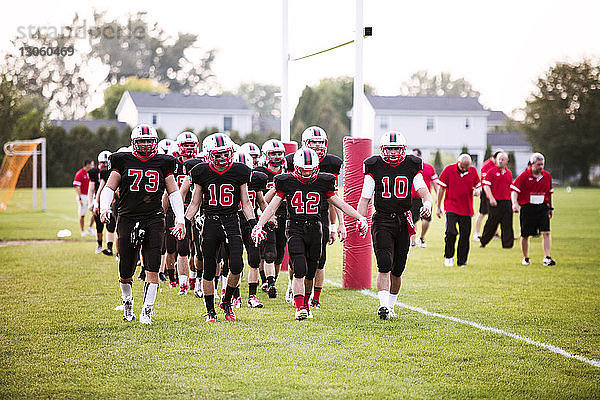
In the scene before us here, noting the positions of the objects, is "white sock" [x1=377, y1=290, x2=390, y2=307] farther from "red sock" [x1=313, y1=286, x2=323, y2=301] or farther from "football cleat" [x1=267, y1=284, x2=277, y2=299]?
"football cleat" [x1=267, y1=284, x2=277, y2=299]

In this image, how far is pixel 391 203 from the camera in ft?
25.1

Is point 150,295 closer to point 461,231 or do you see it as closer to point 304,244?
point 304,244

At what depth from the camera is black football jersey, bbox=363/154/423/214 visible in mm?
7652

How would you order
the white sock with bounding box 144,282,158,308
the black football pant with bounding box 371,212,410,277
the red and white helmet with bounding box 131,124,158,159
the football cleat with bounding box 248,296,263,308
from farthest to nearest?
the football cleat with bounding box 248,296,263,308
the black football pant with bounding box 371,212,410,277
the white sock with bounding box 144,282,158,308
the red and white helmet with bounding box 131,124,158,159

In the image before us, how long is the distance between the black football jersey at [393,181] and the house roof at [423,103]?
41902mm

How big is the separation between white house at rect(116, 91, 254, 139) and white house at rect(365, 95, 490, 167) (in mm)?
9922

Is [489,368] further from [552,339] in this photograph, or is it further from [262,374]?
[262,374]

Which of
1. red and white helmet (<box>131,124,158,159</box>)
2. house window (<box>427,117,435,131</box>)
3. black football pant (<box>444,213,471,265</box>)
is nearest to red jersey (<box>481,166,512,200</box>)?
black football pant (<box>444,213,471,265</box>)

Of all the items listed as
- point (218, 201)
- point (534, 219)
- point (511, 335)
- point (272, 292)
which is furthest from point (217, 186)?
point (534, 219)

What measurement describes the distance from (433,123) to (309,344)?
44.7 metres

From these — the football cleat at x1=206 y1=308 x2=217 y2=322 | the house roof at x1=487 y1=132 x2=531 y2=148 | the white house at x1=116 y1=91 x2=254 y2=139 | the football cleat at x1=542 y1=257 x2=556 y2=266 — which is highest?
the white house at x1=116 y1=91 x2=254 y2=139

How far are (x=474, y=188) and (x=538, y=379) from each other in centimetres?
782

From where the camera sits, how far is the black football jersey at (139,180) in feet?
24.0

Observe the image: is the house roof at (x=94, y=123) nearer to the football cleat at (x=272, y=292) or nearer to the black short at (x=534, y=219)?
the black short at (x=534, y=219)
